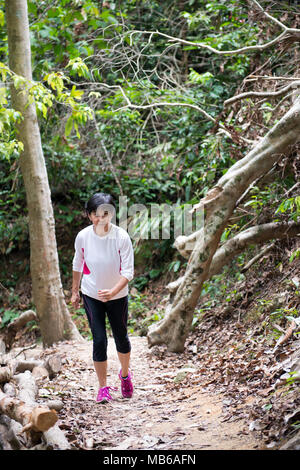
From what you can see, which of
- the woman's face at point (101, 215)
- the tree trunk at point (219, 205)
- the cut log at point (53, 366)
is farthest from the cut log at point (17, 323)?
the woman's face at point (101, 215)

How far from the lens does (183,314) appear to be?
6.16 meters

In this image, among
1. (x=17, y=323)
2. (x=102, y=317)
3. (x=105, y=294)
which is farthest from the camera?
(x=17, y=323)

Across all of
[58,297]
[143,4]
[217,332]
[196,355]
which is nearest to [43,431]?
[196,355]

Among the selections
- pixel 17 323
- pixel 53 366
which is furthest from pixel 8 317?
pixel 53 366

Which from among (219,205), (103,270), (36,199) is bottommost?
(36,199)

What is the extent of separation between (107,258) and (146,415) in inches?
53.3

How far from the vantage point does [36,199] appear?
7.12 m

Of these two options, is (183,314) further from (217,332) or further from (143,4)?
(143,4)

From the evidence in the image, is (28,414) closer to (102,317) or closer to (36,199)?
(102,317)

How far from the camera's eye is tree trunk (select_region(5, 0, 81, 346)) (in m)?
6.89

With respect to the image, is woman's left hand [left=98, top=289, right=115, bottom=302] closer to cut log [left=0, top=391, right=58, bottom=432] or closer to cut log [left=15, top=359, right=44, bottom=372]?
cut log [left=0, top=391, right=58, bottom=432]

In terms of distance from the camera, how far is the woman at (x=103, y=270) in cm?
430

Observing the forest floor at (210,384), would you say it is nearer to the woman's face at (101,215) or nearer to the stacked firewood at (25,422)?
the stacked firewood at (25,422)

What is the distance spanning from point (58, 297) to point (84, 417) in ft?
11.2
